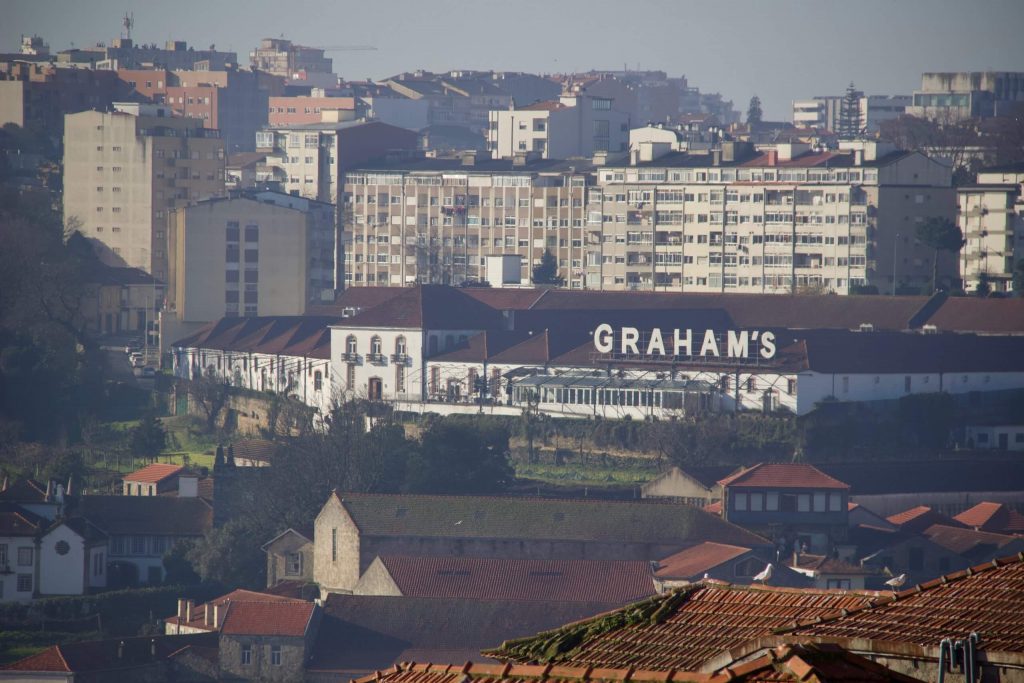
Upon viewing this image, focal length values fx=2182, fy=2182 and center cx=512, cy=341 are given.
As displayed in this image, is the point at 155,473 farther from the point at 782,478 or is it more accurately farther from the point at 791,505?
the point at 791,505

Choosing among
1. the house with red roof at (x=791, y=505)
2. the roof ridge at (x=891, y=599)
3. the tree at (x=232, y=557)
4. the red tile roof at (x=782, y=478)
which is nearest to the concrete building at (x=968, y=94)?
A: the red tile roof at (x=782, y=478)

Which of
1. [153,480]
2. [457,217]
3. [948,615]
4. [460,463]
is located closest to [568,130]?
[457,217]

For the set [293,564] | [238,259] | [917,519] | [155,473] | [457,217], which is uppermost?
[457,217]

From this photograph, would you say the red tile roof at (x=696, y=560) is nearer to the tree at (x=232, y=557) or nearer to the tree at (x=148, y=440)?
the tree at (x=232, y=557)

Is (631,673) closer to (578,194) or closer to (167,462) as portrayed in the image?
(167,462)

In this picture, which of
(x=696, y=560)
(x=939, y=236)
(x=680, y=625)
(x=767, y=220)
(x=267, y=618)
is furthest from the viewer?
(x=767, y=220)

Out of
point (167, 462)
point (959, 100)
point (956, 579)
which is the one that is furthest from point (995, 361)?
point (959, 100)

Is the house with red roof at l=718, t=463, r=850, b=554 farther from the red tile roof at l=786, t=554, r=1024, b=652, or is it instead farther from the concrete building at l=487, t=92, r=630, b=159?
the concrete building at l=487, t=92, r=630, b=159

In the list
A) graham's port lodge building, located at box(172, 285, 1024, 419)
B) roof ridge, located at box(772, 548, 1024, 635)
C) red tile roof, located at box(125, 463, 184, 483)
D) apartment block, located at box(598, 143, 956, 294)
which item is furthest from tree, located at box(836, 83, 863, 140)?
roof ridge, located at box(772, 548, 1024, 635)
